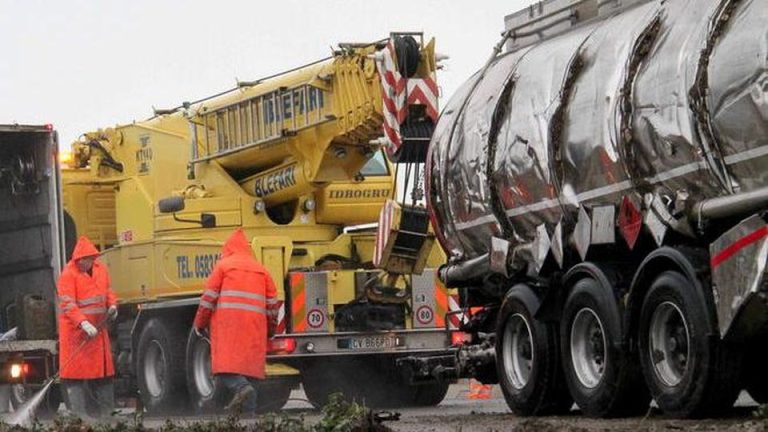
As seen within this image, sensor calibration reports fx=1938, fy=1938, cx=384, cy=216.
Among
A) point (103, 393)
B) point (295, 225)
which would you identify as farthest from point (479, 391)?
point (103, 393)

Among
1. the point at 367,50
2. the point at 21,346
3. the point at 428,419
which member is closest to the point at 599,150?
the point at 428,419

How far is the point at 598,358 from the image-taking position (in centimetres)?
1298

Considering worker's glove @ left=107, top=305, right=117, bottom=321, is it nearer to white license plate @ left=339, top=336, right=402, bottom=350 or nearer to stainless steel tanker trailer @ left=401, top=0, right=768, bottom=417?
white license plate @ left=339, top=336, right=402, bottom=350

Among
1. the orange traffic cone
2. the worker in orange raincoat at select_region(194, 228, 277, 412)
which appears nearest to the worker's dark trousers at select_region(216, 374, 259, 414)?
the worker in orange raincoat at select_region(194, 228, 277, 412)

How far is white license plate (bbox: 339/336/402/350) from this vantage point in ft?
61.2

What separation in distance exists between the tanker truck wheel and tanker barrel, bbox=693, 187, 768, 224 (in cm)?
256

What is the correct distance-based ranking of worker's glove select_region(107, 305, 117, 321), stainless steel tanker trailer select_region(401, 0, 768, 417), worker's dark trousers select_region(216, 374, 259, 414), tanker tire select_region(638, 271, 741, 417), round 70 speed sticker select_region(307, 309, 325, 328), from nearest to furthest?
stainless steel tanker trailer select_region(401, 0, 768, 417) < tanker tire select_region(638, 271, 741, 417) < worker's dark trousers select_region(216, 374, 259, 414) < worker's glove select_region(107, 305, 117, 321) < round 70 speed sticker select_region(307, 309, 325, 328)

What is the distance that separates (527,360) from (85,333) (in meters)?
5.34

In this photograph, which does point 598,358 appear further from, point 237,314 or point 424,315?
point 424,315

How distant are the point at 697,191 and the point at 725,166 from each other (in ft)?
1.48

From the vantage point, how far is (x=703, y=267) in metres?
11.2

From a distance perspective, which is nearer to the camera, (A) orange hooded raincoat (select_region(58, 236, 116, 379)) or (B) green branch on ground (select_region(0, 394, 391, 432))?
(B) green branch on ground (select_region(0, 394, 391, 432))

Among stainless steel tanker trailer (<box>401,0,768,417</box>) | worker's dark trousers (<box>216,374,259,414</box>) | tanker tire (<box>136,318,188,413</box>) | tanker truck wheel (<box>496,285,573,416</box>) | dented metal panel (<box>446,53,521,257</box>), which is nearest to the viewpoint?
stainless steel tanker trailer (<box>401,0,768,417</box>)

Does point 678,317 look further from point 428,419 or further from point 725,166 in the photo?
point 428,419
